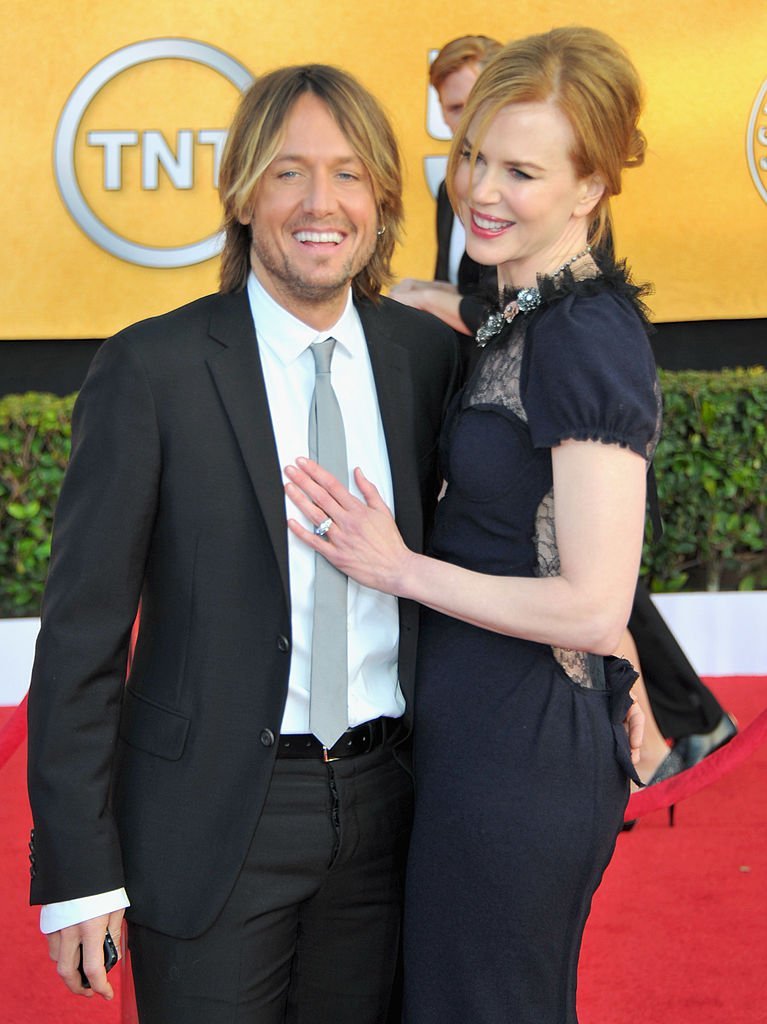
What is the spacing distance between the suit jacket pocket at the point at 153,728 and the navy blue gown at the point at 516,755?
0.38 metres

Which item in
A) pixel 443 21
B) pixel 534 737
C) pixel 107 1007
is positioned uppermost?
pixel 443 21

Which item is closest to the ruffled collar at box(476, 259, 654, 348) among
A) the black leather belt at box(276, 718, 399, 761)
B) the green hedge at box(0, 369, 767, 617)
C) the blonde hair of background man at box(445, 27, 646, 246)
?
the blonde hair of background man at box(445, 27, 646, 246)

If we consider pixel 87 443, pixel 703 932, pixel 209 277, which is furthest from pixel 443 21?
pixel 87 443

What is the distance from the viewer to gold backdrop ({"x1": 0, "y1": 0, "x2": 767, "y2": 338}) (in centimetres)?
601

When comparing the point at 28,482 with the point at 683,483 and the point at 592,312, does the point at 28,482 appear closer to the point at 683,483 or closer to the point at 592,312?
the point at 683,483

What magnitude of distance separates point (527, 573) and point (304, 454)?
389 mm

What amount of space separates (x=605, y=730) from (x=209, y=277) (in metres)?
4.64

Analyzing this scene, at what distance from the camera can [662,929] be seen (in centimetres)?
362

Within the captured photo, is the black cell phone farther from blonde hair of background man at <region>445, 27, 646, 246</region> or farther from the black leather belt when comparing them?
blonde hair of background man at <region>445, 27, 646, 246</region>

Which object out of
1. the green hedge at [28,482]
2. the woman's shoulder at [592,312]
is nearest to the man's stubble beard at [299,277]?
the woman's shoulder at [592,312]

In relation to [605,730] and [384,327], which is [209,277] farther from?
[605,730]

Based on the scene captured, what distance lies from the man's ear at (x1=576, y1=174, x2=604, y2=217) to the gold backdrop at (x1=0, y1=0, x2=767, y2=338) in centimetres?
414

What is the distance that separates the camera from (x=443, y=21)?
6129mm

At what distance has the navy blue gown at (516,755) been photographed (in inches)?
75.0
